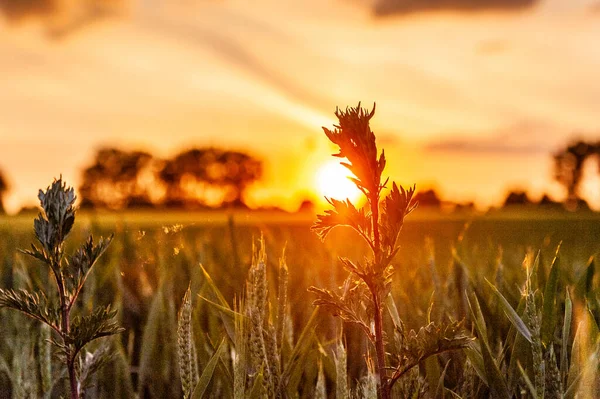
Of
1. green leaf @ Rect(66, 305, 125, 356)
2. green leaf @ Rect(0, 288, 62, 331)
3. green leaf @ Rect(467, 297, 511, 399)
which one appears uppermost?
green leaf @ Rect(0, 288, 62, 331)

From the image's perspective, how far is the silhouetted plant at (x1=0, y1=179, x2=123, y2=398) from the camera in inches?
52.1

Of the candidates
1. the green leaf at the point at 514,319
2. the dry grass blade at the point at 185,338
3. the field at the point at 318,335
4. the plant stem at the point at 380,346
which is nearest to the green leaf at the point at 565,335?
the field at the point at 318,335

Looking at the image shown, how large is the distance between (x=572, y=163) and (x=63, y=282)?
91.5m

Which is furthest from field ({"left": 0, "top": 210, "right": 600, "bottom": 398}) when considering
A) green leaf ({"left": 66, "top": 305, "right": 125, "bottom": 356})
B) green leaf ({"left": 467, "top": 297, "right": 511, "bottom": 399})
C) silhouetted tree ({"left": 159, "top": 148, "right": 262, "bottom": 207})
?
silhouetted tree ({"left": 159, "top": 148, "right": 262, "bottom": 207})

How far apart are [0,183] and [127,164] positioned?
23.8 metres

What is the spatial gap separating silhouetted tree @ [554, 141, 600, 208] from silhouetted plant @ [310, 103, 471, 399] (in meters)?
79.8

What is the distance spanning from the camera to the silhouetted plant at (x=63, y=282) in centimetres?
132

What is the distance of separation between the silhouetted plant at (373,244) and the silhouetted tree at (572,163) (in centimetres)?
7979

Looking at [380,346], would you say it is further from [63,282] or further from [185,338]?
[63,282]

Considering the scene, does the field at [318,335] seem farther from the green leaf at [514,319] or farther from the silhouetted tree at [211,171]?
the silhouetted tree at [211,171]

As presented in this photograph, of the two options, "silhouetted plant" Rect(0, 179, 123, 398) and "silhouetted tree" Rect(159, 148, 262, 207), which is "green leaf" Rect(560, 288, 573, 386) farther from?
"silhouetted tree" Rect(159, 148, 262, 207)

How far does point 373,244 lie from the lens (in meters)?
1.29

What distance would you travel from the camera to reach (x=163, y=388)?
95.7 inches

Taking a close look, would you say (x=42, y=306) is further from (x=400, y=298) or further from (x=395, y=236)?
(x=400, y=298)
